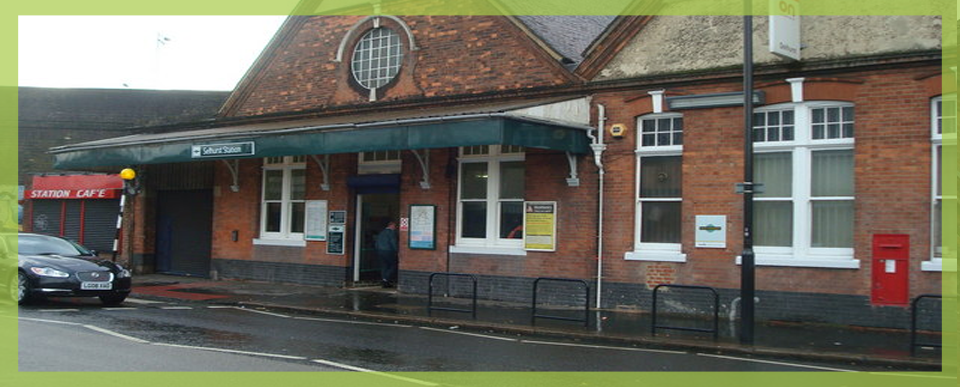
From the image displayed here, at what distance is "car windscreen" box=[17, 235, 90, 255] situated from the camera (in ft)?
54.2

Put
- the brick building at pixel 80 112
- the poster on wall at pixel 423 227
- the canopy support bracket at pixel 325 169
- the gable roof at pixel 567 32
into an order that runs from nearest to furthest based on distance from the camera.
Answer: the gable roof at pixel 567 32, the poster on wall at pixel 423 227, the canopy support bracket at pixel 325 169, the brick building at pixel 80 112


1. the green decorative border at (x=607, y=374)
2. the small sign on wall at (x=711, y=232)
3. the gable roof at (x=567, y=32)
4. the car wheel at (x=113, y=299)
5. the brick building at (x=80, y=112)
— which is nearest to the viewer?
the green decorative border at (x=607, y=374)

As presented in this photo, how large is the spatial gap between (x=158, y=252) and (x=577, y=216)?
13.9 meters

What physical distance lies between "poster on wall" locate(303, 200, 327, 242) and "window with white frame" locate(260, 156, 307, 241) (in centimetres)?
46

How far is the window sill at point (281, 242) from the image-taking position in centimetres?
2122

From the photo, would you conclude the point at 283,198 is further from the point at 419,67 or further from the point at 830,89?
the point at 830,89

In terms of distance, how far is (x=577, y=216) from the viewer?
16594 mm

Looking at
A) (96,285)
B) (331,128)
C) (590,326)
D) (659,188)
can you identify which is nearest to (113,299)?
(96,285)

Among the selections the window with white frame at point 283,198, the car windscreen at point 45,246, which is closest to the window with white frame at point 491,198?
the window with white frame at point 283,198

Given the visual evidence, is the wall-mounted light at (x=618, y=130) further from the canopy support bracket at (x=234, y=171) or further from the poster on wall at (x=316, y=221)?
the canopy support bracket at (x=234, y=171)

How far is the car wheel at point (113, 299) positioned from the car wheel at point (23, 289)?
49.7 inches

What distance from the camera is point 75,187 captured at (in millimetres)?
26219

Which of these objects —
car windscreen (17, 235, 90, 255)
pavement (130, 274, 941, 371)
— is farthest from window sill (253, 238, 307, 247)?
car windscreen (17, 235, 90, 255)

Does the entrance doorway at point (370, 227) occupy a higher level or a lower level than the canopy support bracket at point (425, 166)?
lower
